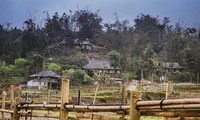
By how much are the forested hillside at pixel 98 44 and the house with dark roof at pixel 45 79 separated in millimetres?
1959

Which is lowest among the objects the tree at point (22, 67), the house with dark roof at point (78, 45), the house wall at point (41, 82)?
the house wall at point (41, 82)

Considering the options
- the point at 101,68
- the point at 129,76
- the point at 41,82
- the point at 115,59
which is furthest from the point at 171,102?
the point at 101,68

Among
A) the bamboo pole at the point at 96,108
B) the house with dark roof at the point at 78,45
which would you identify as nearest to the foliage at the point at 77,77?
the house with dark roof at the point at 78,45

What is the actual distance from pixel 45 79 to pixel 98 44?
31298mm

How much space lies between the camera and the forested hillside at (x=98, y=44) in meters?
46.1

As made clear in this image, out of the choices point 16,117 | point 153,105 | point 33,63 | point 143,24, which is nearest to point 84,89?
point 33,63

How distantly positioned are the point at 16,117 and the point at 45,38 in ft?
196

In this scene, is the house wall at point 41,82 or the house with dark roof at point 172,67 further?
the house with dark roof at point 172,67

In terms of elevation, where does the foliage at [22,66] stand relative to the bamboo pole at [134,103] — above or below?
above

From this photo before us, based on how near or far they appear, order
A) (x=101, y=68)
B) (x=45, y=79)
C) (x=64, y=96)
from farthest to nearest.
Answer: (x=101, y=68)
(x=45, y=79)
(x=64, y=96)

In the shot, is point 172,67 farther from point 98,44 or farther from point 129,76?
point 98,44

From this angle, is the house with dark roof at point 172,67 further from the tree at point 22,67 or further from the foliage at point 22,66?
the foliage at point 22,66

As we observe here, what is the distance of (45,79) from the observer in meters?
42.6

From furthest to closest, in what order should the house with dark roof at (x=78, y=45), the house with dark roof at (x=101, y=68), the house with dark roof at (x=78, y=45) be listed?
the house with dark roof at (x=78, y=45)
the house with dark roof at (x=78, y=45)
the house with dark roof at (x=101, y=68)
